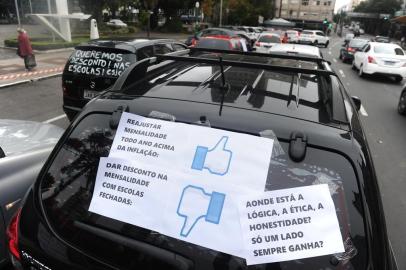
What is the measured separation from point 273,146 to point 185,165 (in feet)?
1.38

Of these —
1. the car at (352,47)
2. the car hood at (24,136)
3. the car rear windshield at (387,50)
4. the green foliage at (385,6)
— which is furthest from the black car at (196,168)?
the green foliage at (385,6)

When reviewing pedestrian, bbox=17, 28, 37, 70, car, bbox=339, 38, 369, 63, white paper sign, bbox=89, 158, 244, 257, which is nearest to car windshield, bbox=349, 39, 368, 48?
car, bbox=339, 38, 369, 63

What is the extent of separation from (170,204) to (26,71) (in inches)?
549

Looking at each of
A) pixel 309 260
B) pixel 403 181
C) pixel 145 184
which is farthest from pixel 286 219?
pixel 403 181

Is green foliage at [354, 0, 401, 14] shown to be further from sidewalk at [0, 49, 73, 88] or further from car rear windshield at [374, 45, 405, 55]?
sidewalk at [0, 49, 73, 88]

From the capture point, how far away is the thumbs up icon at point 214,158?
64.1 inches

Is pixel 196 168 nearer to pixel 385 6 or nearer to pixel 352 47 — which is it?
pixel 352 47

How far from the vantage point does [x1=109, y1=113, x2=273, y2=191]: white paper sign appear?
161 centimetres

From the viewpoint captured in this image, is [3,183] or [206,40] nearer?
[3,183]

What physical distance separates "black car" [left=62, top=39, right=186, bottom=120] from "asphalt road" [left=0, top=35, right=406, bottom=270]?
1.22 metres

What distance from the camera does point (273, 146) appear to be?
167 centimetres

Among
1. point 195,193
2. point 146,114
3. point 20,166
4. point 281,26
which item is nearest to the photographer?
point 195,193

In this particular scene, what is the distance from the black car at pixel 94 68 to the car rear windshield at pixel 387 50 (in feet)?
41.1

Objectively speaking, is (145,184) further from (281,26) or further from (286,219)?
(281,26)
